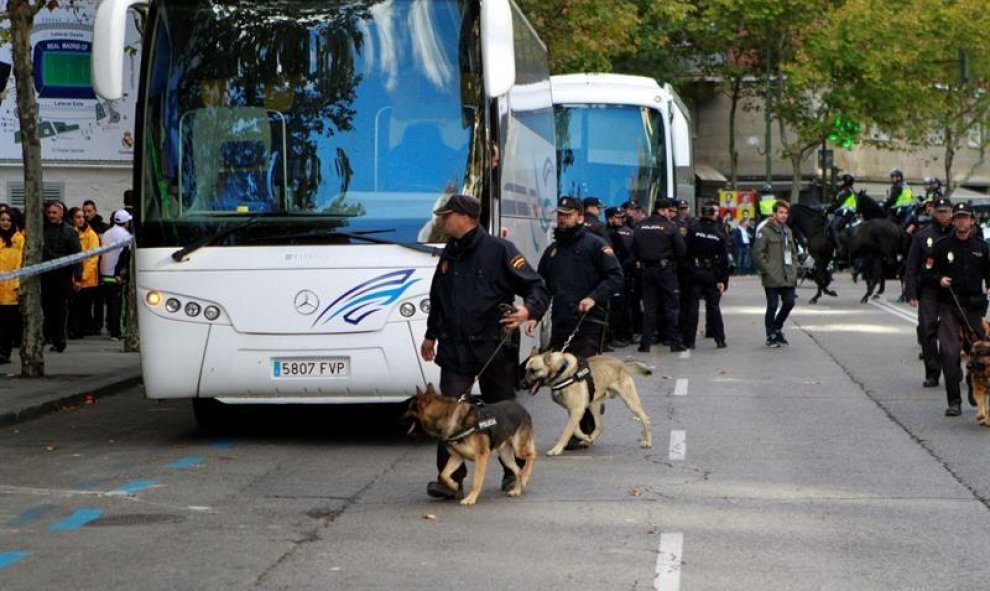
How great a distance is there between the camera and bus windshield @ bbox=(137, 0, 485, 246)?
1395 centimetres

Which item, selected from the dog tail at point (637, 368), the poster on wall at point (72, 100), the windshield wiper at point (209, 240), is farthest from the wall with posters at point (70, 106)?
the dog tail at point (637, 368)

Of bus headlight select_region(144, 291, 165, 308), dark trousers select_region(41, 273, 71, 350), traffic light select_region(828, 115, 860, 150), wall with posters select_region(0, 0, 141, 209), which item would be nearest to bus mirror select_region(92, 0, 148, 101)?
bus headlight select_region(144, 291, 165, 308)

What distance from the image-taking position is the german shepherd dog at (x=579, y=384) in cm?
1333

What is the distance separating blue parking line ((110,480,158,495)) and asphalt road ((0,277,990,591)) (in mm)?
19

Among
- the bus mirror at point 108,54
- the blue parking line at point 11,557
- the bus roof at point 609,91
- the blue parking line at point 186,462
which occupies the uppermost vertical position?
the bus roof at point 609,91

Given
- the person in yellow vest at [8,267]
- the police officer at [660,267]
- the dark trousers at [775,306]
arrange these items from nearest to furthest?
the person in yellow vest at [8,267] → the police officer at [660,267] → the dark trousers at [775,306]

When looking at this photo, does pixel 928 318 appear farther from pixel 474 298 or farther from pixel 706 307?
pixel 706 307

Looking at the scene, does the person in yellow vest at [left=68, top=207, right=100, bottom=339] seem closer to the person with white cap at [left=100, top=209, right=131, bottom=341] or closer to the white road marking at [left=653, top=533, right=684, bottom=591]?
the person with white cap at [left=100, top=209, right=131, bottom=341]

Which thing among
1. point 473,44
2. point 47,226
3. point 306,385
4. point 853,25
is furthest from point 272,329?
point 853,25

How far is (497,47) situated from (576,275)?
2094mm

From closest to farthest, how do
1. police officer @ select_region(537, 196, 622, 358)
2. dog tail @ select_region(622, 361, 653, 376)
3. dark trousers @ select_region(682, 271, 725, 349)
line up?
dog tail @ select_region(622, 361, 653, 376), police officer @ select_region(537, 196, 622, 358), dark trousers @ select_region(682, 271, 725, 349)

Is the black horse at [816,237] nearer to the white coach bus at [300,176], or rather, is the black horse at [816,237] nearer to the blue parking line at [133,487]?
the white coach bus at [300,176]

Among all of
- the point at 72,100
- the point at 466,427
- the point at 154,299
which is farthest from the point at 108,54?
the point at 72,100

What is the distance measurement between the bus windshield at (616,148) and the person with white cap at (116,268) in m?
6.81
